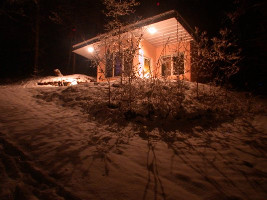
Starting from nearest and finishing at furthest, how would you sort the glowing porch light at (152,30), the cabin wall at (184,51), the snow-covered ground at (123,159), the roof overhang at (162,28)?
the snow-covered ground at (123,159), the cabin wall at (184,51), the roof overhang at (162,28), the glowing porch light at (152,30)

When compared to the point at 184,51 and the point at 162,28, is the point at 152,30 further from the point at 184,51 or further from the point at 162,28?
the point at 184,51

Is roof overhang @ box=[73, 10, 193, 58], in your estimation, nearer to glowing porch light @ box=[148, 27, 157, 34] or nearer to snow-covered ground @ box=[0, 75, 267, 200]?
glowing porch light @ box=[148, 27, 157, 34]

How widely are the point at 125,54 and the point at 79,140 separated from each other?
303 cm

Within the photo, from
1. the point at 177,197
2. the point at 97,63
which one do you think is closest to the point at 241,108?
the point at 177,197

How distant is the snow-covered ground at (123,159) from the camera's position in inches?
85.7

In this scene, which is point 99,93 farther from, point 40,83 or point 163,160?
point 40,83

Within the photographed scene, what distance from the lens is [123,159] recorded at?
2.89 metres

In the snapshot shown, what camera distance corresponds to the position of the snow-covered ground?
2.18 meters

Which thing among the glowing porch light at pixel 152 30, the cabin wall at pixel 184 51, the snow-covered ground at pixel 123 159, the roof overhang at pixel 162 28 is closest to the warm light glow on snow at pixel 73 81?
the roof overhang at pixel 162 28

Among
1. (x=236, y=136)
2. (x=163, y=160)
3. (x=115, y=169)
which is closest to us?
(x=115, y=169)

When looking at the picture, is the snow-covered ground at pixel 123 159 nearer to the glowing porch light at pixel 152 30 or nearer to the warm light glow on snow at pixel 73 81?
the glowing porch light at pixel 152 30

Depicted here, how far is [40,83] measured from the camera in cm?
1126

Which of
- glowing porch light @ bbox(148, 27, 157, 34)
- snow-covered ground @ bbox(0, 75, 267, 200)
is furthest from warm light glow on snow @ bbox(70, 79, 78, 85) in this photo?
snow-covered ground @ bbox(0, 75, 267, 200)

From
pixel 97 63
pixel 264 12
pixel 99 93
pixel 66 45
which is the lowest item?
pixel 99 93
